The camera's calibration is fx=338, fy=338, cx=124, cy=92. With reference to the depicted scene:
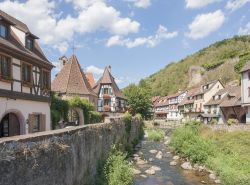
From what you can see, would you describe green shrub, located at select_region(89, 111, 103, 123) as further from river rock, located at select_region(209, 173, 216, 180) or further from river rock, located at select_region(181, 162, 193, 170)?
river rock, located at select_region(209, 173, 216, 180)

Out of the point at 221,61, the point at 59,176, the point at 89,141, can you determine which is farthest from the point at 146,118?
the point at 59,176

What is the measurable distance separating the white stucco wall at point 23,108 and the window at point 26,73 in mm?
1334

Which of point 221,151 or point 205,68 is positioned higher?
point 205,68

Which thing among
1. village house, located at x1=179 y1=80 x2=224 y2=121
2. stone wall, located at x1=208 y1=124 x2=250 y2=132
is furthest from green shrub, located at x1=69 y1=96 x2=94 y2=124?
village house, located at x1=179 y1=80 x2=224 y2=121

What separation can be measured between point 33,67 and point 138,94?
49971mm

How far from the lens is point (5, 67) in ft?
61.2

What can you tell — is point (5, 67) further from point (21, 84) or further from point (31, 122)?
point (31, 122)

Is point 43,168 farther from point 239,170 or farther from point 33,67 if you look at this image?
point 239,170

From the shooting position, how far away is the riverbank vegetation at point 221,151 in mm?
21194

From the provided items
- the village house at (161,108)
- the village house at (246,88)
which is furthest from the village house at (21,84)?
the village house at (161,108)

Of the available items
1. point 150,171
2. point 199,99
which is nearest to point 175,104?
point 199,99

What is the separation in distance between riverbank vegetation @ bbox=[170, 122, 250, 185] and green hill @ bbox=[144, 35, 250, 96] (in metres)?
51.6

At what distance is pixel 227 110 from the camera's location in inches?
2181

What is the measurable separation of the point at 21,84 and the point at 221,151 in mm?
18842
